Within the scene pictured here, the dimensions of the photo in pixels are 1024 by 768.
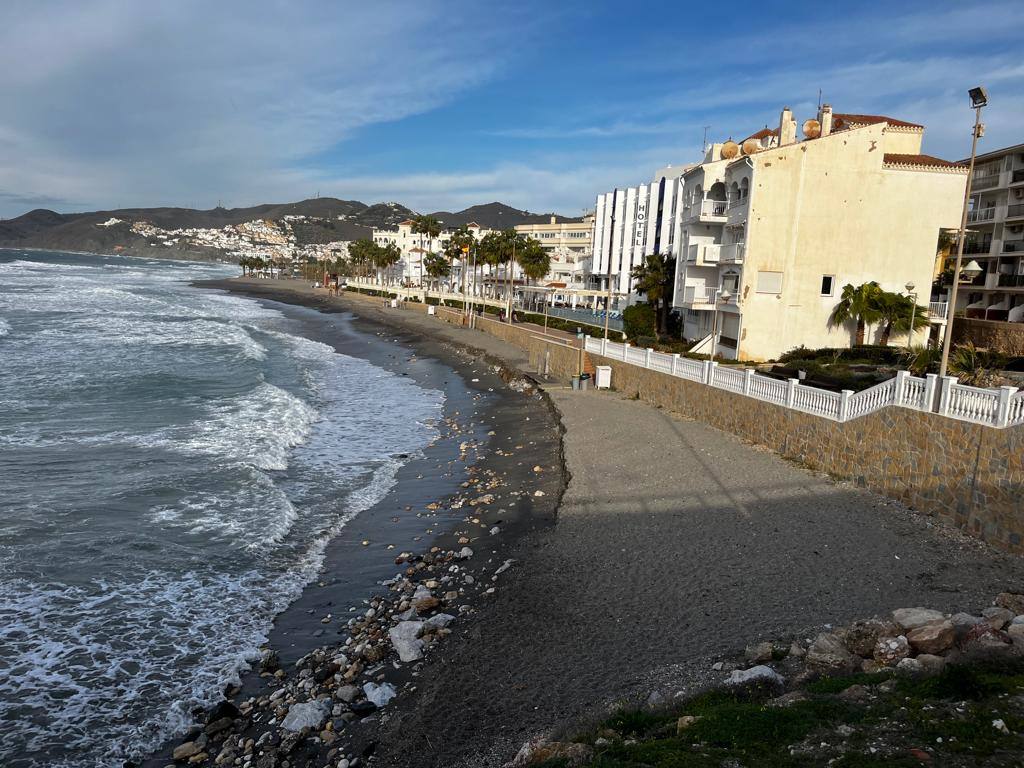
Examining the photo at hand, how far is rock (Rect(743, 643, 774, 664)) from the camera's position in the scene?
25.8ft

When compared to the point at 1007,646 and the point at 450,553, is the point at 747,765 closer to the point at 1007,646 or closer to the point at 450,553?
the point at 1007,646

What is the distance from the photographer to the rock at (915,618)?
734 cm

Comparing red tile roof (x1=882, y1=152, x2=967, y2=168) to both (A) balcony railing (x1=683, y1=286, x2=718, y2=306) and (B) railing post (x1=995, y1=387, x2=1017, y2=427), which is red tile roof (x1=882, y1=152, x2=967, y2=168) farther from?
(B) railing post (x1=995, y1=387, x2=1017, y2=427)

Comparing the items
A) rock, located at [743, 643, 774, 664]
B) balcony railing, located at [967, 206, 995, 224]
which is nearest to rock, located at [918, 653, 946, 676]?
rock, located at [743, 643, 774, 664]

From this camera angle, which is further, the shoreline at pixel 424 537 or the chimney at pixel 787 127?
the chimney at pixel 787 127

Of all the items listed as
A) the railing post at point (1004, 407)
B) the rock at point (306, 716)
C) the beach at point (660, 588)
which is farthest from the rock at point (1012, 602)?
the rock at point (306, 716)

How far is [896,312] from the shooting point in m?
29.1

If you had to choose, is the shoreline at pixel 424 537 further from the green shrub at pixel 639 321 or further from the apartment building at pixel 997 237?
the apartment building at pixel 997 237

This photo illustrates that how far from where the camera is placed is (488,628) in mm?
10367

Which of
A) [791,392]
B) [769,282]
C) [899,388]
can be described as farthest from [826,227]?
[899,388]

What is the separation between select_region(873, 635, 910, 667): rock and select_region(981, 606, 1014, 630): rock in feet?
2.88

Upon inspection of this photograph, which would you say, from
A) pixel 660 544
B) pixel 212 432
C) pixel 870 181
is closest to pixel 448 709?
pixel 660 544

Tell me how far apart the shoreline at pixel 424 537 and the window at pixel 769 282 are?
1105 centimetres

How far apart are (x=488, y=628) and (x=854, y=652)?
17.0 ft
